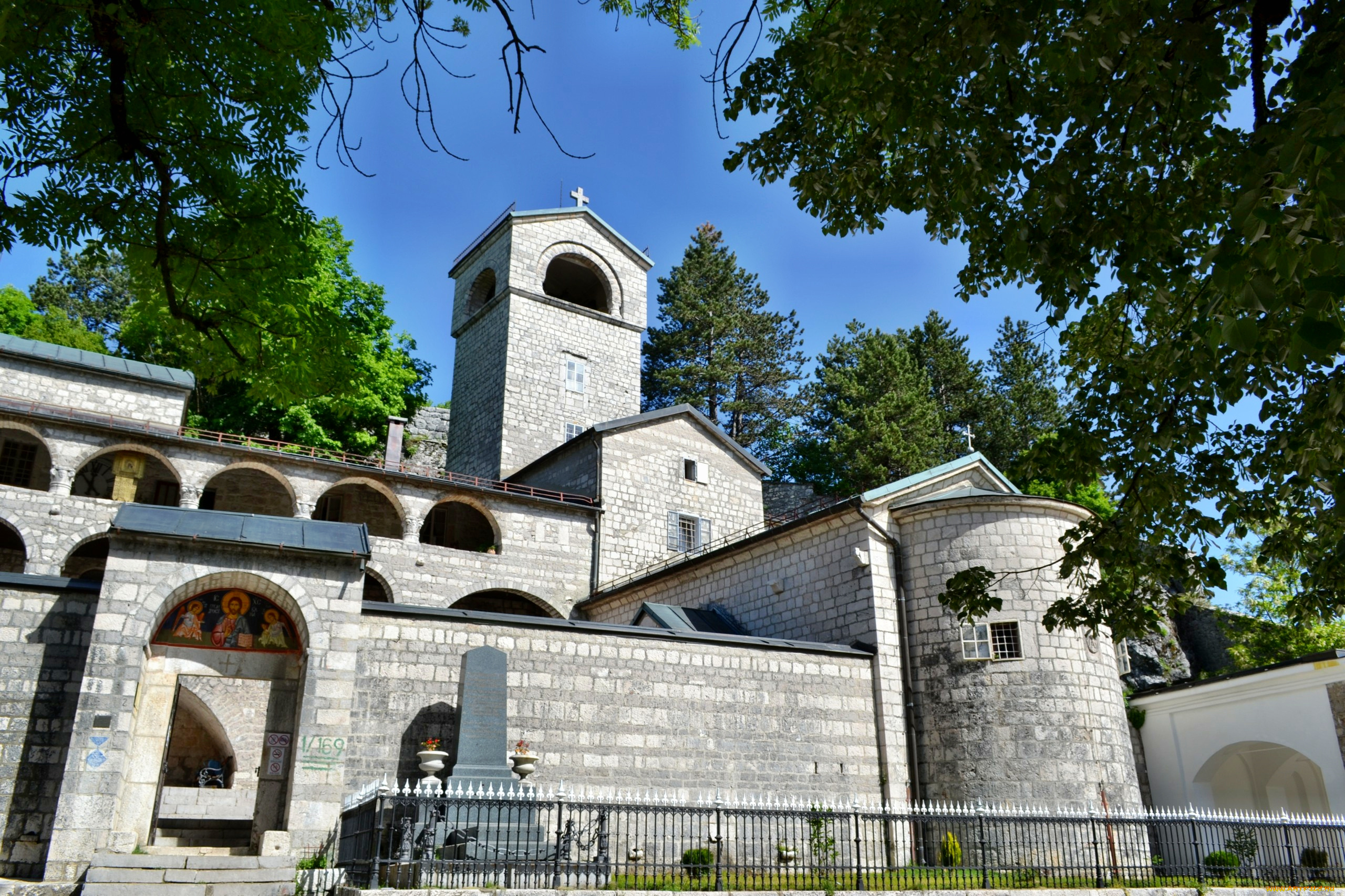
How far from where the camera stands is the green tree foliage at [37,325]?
33.7 m

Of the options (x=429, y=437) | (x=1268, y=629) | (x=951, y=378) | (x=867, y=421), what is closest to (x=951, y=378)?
(x=951, y=378)

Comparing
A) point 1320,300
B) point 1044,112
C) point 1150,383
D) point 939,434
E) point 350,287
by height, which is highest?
point 350,287

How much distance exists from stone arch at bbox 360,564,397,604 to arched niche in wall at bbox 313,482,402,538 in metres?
2.43

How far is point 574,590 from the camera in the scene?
82.7 feet

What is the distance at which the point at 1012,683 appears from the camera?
1571 cm

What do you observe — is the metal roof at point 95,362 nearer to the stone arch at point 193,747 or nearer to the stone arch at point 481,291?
the stone arch at point 193,747

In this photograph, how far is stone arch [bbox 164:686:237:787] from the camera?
22578 mm

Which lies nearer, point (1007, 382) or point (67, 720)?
Result: point (67, 720)

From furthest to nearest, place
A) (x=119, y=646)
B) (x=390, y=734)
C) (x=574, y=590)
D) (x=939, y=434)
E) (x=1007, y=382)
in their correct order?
1. (x=1007, y=382)
2. (x=939, y=434)
3. (x=574, y=590)
4. (x=390, y=734)
5. (x=119, y=646)

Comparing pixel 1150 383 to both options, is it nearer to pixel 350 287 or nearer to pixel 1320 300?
pixel 1320 300

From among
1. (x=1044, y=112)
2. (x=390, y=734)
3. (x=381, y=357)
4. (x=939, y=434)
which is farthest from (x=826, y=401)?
(x=1044, y=112)

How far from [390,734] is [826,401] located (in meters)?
35.0

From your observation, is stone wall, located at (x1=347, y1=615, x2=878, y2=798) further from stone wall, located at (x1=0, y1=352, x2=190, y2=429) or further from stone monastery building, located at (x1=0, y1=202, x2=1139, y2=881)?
stone wall, located at (x1=0, y1=352, x2=190, y2=429)

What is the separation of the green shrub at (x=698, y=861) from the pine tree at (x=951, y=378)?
29419mm
